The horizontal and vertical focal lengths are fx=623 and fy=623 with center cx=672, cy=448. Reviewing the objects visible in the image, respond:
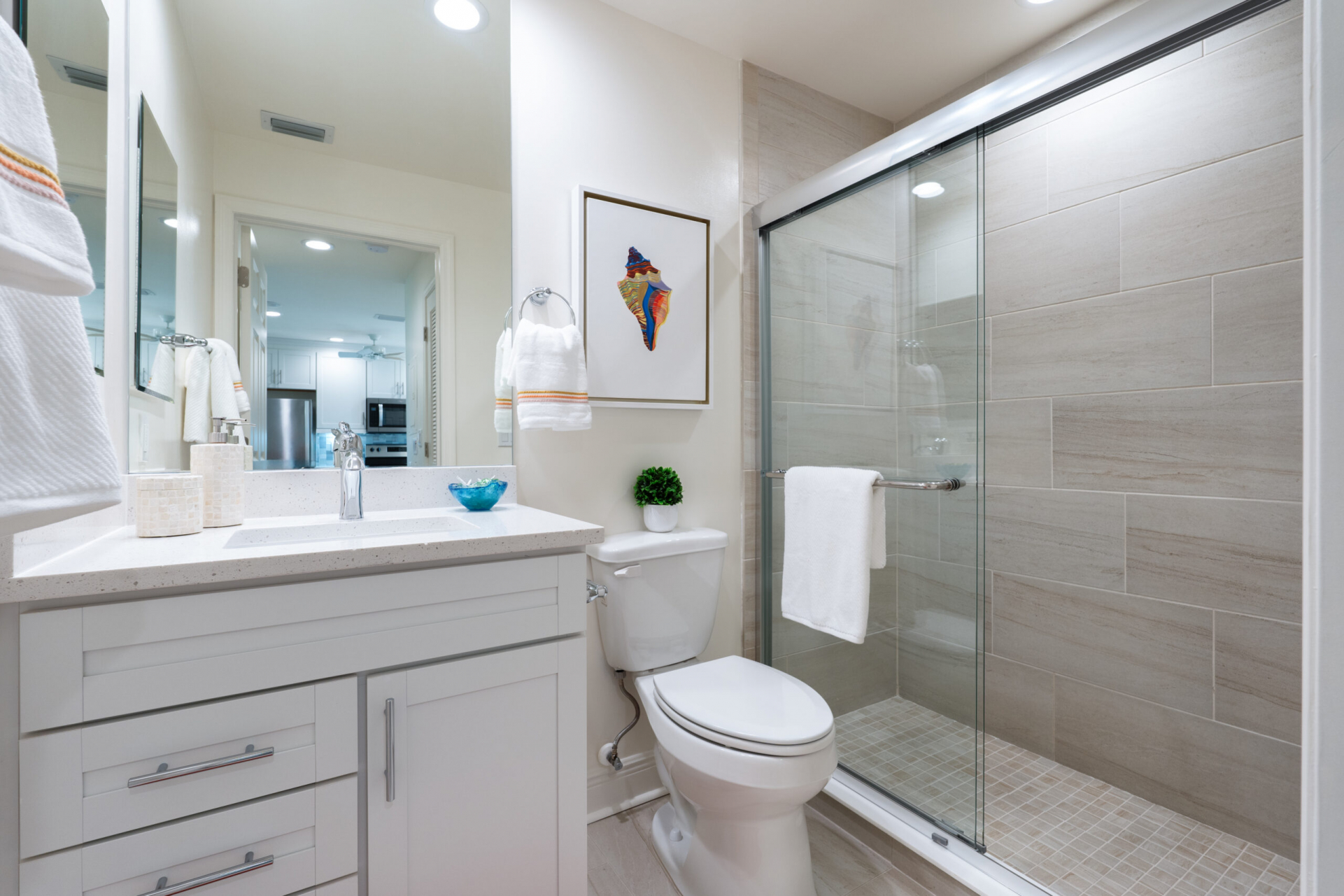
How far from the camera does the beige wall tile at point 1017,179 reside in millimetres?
1991

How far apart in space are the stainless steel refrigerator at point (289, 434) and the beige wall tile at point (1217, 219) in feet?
7.30

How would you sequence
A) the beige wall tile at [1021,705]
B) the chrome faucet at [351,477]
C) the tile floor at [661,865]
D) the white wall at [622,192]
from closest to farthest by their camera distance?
the chrome faucet at [351,477] → the tile floor at [661,865] → the white wall at [622,192] → the beige wall tile at [1021,705]

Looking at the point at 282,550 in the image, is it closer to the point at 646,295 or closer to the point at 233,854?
the point at 233,854

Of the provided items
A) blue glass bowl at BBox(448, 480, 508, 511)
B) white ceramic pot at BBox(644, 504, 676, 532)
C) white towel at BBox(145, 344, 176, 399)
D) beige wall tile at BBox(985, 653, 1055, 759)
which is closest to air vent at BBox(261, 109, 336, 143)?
white towel at BBox(145, 344, 176, 399)

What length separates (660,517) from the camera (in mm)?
1804

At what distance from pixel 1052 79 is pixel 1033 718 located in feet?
6.01

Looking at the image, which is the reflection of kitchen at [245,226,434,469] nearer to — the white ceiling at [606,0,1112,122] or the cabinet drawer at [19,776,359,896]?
the cabinet drawer at [19,776,359,896]

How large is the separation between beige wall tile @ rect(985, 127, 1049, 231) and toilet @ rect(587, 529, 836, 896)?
146cm

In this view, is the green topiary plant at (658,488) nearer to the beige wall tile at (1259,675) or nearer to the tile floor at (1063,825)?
the tile floor at (1063,825)

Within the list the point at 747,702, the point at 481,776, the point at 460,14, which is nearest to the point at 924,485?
the point at 747,702

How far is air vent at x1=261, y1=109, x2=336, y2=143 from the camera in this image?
1.42 m

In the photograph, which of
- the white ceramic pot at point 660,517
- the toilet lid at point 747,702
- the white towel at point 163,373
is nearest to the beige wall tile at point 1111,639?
the toilet lid at point 747,702

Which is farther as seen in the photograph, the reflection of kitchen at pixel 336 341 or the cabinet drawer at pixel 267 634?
the reflection of kitchen at pixel 336 341

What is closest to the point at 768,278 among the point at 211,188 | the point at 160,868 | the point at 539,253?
the point at 539,253
